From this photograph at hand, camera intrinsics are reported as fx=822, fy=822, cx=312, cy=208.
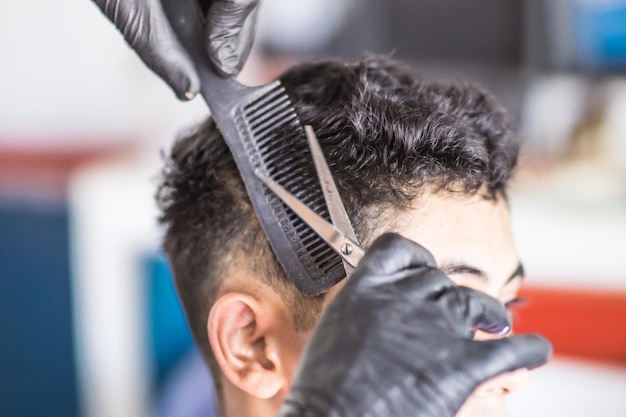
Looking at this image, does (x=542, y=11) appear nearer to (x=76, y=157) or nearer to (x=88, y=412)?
(x=76, y=157)

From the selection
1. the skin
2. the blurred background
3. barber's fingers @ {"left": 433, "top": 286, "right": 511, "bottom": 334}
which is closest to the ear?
the skin

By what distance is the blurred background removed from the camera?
216cm

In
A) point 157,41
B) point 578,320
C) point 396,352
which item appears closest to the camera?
point 396,352

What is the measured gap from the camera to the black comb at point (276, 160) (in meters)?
1.01

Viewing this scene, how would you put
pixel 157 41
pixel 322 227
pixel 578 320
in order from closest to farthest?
1. pixel 322 227
2. pixel 157 41
3. pixel 578 320

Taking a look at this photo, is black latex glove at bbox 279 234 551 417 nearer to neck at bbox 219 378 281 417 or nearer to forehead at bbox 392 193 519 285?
forehead at bbox 392 193 519 285

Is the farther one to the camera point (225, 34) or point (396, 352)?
point (225, 34)

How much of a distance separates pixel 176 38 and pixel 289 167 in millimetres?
240

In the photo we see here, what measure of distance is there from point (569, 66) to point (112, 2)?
6.75 feet

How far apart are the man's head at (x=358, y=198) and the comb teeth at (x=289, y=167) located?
0.03 metres

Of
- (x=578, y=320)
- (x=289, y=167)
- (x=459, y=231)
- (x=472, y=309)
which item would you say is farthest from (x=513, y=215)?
(x=472, y=309)

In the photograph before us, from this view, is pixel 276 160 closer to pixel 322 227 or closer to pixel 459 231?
pixel 322 227

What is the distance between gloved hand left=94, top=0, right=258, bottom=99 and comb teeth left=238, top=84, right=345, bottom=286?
0.23ft

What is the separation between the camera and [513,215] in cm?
219
